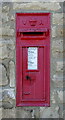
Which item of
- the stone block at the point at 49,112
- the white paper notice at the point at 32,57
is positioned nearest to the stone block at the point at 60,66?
the white paper notice at the point at 32,57

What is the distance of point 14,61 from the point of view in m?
2.37

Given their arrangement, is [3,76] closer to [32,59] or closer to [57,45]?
[32,59]

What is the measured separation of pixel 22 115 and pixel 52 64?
0.68 meters

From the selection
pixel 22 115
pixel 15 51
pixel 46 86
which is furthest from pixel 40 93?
pixel 15 51

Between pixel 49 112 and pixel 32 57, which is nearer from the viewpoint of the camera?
pixel 32 57

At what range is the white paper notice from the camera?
233 cm

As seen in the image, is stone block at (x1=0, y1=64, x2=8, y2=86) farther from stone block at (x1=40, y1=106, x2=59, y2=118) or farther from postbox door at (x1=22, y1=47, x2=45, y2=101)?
stone block at (x1=40, y1=106, x2=59, y2=118)

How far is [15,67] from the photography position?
2371mm

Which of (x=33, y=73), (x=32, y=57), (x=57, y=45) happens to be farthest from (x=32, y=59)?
(x=57, y=45)

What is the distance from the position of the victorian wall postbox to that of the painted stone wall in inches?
2.1

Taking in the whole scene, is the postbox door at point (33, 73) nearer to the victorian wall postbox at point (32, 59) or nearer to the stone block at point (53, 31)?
the victorian wall postbox at point (32, 59)

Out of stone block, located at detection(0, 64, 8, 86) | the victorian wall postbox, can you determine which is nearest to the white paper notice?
the victorian wall postbox

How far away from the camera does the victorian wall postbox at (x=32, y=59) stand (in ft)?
7.57

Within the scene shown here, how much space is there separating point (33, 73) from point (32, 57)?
0.59 feet
